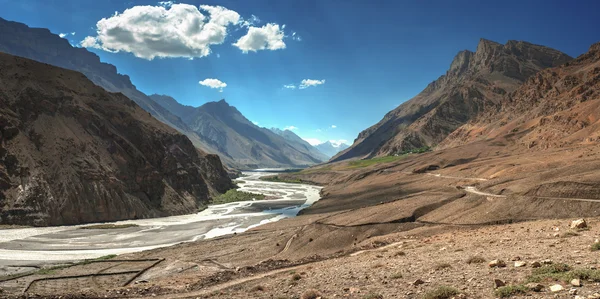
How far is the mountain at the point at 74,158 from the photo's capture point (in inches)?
2477

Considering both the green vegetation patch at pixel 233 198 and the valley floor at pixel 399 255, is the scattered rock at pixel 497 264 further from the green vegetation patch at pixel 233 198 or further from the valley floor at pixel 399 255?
the green vegetation patch at pixel 233 198

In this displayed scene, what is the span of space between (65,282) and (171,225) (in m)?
38.8

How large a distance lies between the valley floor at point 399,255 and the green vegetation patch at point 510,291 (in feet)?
0.22

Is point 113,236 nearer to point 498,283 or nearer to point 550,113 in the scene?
point 498,283

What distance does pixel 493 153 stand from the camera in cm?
10000

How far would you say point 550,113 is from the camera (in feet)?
377

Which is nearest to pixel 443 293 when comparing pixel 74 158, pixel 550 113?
pixel 74 158

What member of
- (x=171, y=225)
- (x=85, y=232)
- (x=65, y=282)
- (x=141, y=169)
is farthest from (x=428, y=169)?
(x=65, y=282)

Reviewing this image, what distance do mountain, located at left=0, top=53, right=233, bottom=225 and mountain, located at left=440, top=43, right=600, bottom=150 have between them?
9333cm

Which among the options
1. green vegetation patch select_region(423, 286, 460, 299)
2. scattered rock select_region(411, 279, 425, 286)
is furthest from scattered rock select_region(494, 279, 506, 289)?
scattered rock select_region(411, 279, 425, 286)

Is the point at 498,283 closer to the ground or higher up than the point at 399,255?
higher up

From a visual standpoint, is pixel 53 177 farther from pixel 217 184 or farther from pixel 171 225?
pixel 217 184

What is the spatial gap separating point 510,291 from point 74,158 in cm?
7912

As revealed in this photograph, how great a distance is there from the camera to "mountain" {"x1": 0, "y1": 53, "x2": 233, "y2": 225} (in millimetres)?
Result: 62906
